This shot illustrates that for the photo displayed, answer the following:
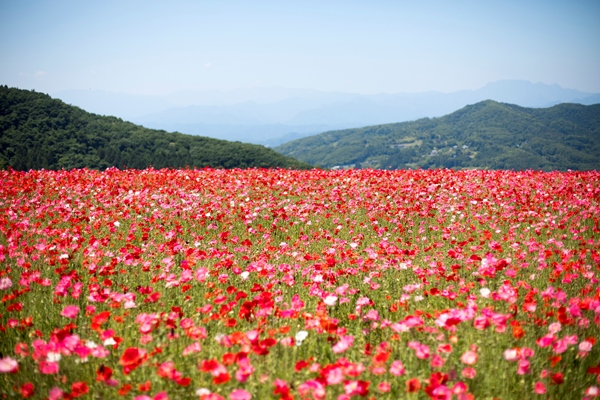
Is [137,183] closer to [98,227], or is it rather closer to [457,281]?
[98,227]

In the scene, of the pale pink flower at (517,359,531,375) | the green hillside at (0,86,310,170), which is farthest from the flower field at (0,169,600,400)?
→ the green hillside at (0,86,310,170)

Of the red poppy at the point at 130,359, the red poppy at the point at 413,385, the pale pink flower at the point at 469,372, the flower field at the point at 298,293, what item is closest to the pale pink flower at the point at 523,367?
the flower field at the point at 298,293

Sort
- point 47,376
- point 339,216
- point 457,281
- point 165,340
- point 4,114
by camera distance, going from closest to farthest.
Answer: point 47,376 → point 165,340 → point 457,281 → point 339,216 → point 4,114

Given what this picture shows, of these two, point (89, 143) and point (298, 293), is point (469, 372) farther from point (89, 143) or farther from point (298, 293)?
point (89, 143)

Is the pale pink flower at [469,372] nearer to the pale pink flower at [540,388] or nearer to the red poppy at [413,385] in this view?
the pale pink flower at [540,388]

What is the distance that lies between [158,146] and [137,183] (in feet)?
263

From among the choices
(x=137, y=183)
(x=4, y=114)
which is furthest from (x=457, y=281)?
(x=4, y=114)

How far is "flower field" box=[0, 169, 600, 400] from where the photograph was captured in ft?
9.22

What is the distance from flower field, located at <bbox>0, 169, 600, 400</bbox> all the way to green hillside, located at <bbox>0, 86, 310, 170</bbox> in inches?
2328

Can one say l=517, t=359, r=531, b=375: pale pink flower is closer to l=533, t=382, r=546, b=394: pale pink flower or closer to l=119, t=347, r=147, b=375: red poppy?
l=533, t=382, r=546, b=394: pale pink flower

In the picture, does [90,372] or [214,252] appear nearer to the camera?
[90,372]

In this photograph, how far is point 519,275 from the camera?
16.7 ft

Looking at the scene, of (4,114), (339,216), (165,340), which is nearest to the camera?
(165,340)

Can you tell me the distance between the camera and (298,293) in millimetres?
4852
